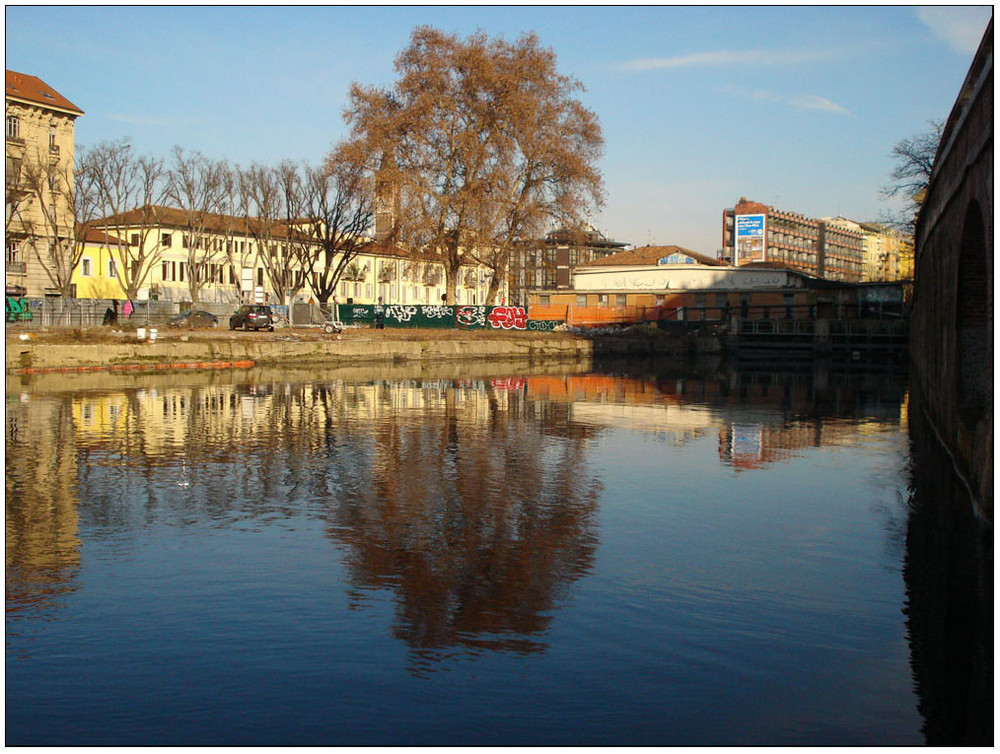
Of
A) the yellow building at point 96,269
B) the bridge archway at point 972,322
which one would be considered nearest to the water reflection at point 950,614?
the bridge archway at point 972,322

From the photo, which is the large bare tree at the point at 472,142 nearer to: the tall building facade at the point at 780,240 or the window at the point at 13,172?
the window at the point at 13,172

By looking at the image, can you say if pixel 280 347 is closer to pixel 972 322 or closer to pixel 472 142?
pixel 472 142

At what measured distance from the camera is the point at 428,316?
63.3 m

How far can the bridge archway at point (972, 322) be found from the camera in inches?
596

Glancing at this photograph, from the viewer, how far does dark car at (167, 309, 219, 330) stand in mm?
58562

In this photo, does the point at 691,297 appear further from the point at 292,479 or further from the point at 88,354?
the point at 292,479

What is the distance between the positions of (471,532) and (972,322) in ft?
34.8

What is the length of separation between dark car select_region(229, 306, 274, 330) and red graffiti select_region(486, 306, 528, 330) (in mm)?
14877

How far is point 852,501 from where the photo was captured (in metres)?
13.0

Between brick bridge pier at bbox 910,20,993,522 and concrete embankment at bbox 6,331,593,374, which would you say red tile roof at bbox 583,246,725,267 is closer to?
concrete embankment at bbox 6,331,593,374

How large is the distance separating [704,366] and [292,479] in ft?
133

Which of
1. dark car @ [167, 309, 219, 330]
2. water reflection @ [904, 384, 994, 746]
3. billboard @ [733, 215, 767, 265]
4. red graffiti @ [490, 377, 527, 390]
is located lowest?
water reflection @ [904, 384, 994, 746]

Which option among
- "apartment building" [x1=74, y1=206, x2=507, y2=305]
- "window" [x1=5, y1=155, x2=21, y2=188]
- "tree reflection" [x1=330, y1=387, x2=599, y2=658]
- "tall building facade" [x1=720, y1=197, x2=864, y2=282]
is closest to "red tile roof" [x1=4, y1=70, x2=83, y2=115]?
"window" [x1=5, y1=155, x2=21, y2=188]

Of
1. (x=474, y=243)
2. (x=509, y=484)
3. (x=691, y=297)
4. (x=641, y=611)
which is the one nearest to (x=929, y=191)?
(x=509, y=484)
